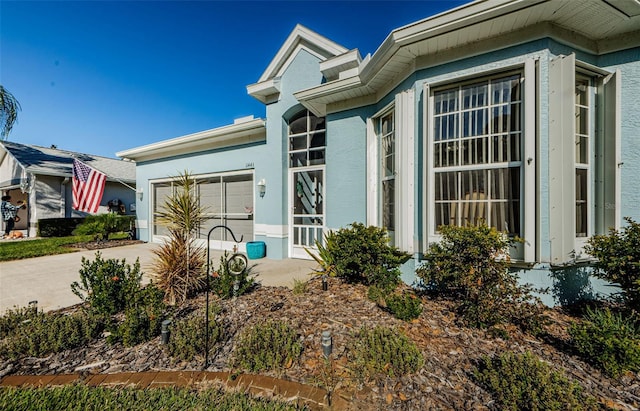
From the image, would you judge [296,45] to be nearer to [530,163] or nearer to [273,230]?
[273,230]

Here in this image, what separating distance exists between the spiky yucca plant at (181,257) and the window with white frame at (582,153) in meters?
6.11

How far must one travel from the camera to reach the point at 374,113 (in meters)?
6.30

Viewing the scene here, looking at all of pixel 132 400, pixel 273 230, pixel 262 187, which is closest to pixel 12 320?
pixel 132 400

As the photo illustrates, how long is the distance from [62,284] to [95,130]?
1267 cm

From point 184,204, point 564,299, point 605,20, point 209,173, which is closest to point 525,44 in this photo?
point 605,20

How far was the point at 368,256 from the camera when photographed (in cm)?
464

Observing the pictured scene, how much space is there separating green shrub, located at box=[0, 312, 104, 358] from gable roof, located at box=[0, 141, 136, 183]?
1341 cm

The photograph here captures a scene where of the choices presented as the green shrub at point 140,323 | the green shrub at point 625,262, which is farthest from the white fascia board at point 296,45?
the green shrub at point 140,323

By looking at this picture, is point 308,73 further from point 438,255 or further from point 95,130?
point 95,130

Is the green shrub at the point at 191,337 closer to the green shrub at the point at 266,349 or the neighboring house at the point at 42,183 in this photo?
the green shrub at the point at 266,349

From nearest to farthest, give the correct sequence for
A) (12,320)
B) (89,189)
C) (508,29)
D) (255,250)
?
(12,320)
(508,29)
(255,250)
(89,189)

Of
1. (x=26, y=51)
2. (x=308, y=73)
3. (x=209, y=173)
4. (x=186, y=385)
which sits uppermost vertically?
(x=26, y=51)

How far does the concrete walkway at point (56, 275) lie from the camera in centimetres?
463

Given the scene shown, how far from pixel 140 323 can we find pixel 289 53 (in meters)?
7.28
